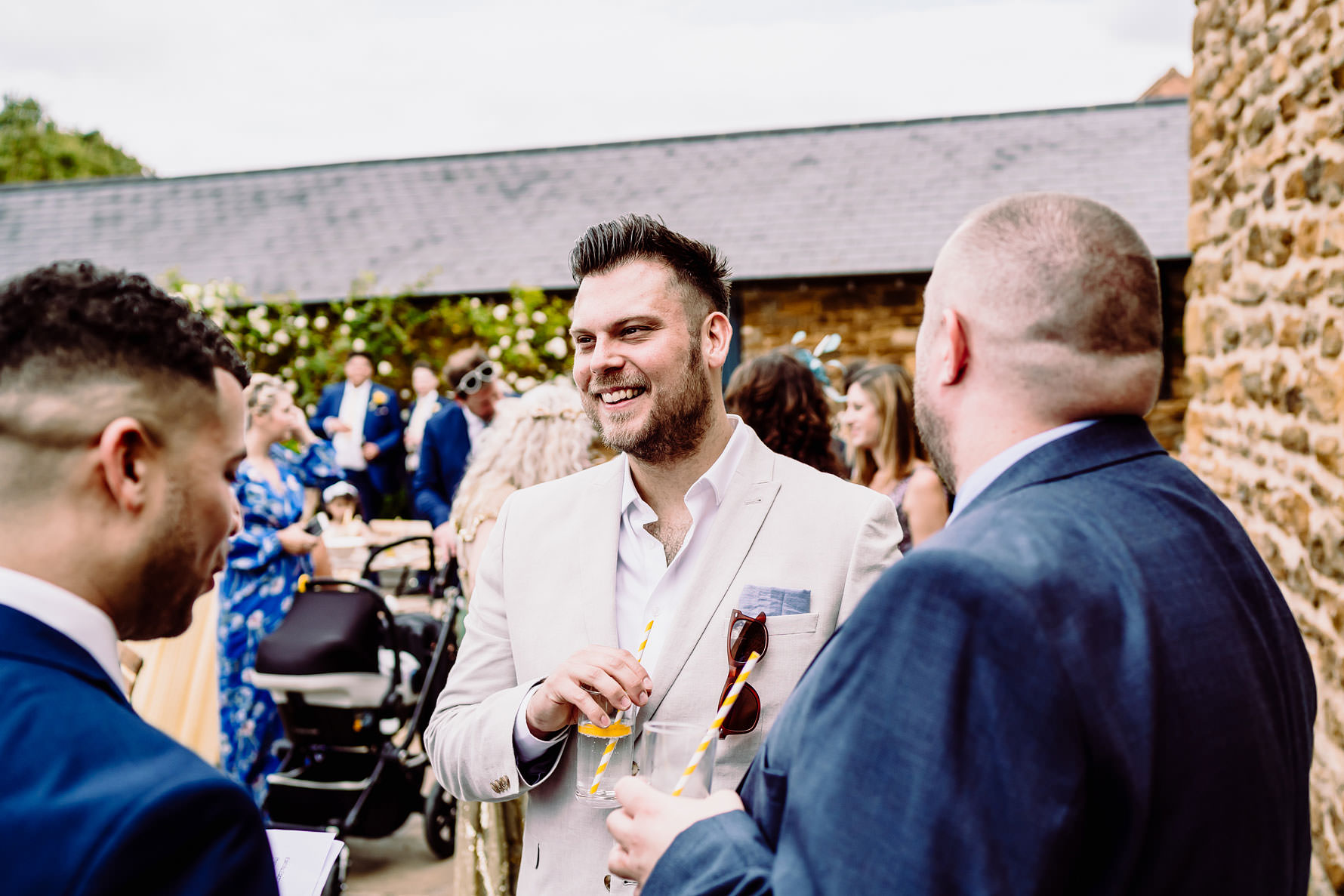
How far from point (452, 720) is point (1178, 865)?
4.46 feet

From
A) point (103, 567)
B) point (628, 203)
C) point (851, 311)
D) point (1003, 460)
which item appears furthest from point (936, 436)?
point (628, 203)

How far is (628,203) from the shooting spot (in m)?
13.6

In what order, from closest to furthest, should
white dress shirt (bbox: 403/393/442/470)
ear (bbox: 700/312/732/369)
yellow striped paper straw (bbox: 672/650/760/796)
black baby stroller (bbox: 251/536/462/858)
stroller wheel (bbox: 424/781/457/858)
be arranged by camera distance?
yellow striped paper straw (bbox: 672/650/760/796) < ear (bbox: 700/312/732/369) < black baby stroller (bbox: 251/536/462/858) < stroller wheel (bbox: 424/781/457/858) < white dress shirt (bbox: 403/393/442/470)

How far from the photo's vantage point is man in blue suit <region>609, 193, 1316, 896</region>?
905mm

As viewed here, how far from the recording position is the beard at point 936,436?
120 centimetres

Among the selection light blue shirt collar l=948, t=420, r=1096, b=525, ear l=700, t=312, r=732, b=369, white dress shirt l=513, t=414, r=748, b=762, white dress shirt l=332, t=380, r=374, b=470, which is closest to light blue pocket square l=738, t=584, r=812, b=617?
white dress shirt l=513, t=414, r=748, b=762

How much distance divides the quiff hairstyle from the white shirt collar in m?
0.27

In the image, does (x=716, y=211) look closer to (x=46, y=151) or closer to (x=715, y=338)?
(x=715, y=338)

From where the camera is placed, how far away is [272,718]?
15.0 ft

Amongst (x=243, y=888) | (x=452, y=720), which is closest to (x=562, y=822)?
(x=452, y=720)

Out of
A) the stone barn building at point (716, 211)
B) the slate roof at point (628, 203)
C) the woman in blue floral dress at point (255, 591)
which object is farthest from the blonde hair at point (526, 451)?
the slate roof at point (628, 203)

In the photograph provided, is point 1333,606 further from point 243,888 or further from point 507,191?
point 507,191

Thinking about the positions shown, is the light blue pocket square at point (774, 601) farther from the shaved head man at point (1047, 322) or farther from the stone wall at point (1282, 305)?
the stone wall at point (1282, 305)

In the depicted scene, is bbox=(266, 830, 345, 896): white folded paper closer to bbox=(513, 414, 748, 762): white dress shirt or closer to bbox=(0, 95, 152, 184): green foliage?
bbox=(513, 414, 748, 762): white dress shirt
